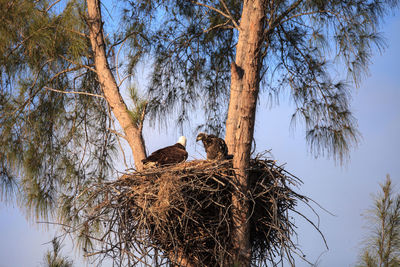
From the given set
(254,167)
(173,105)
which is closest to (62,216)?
(173,105)

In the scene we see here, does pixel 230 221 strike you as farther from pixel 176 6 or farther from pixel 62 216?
pixel 176 6

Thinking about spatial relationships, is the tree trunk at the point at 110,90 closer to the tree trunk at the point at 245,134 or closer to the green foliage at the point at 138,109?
the green foliage at the point at 138,109

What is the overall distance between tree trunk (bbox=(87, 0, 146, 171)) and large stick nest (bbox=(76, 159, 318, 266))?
26.2 inches

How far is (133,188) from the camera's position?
11.4ft

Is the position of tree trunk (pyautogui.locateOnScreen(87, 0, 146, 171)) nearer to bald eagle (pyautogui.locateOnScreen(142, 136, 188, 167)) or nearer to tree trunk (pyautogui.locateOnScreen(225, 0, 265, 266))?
bald eagle (pyautogui.locateOnScreen(142, 136, 188, 167))

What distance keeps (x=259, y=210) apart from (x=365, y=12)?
2.53 meters

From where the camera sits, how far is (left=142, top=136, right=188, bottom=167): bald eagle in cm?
384

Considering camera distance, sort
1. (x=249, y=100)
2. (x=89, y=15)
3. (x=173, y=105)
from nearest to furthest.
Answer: (x=249, y=100)
(x=89, y=15)
(x=173, y=105)

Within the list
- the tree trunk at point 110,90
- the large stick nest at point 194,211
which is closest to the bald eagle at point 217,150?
the large stick nest at point 194,211

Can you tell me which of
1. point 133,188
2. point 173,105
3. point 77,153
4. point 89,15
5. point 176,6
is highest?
point 176,6

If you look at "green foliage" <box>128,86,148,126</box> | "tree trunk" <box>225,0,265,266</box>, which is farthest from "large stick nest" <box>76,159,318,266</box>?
"green foliage" <box>128,86,148,126</box>

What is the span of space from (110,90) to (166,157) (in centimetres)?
108

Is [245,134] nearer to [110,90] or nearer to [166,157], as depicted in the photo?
[166,157]

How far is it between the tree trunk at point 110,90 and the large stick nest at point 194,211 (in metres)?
0.67
